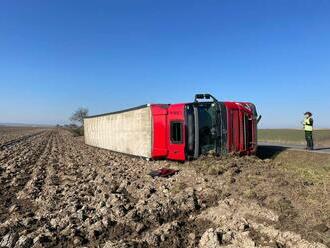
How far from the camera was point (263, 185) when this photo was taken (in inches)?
402

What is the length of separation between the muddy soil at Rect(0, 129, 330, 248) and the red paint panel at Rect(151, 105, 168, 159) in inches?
140

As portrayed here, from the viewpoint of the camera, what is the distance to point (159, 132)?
17.5m

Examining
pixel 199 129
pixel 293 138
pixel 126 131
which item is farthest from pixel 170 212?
pixel 293 138

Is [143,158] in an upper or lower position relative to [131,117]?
lower

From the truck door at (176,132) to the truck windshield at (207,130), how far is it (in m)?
0.71

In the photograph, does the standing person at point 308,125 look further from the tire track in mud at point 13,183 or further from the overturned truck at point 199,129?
the tire track in mud at point 13,183

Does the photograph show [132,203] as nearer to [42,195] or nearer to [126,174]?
[42,195]

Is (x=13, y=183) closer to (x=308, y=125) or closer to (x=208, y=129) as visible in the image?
(x=208, y=129)

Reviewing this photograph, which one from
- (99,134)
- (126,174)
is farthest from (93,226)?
(99,134)

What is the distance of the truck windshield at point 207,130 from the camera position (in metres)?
16.3

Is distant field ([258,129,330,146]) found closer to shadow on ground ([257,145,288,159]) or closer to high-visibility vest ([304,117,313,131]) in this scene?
shadow on ground ([257,145,288,159])

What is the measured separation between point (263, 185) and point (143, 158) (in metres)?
10.0

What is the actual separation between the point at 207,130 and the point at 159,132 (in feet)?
7.35

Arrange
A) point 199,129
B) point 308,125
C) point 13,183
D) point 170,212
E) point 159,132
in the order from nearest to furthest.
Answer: point 170,212, point 13,183, point 199,129, point 159,132, point 308,125
